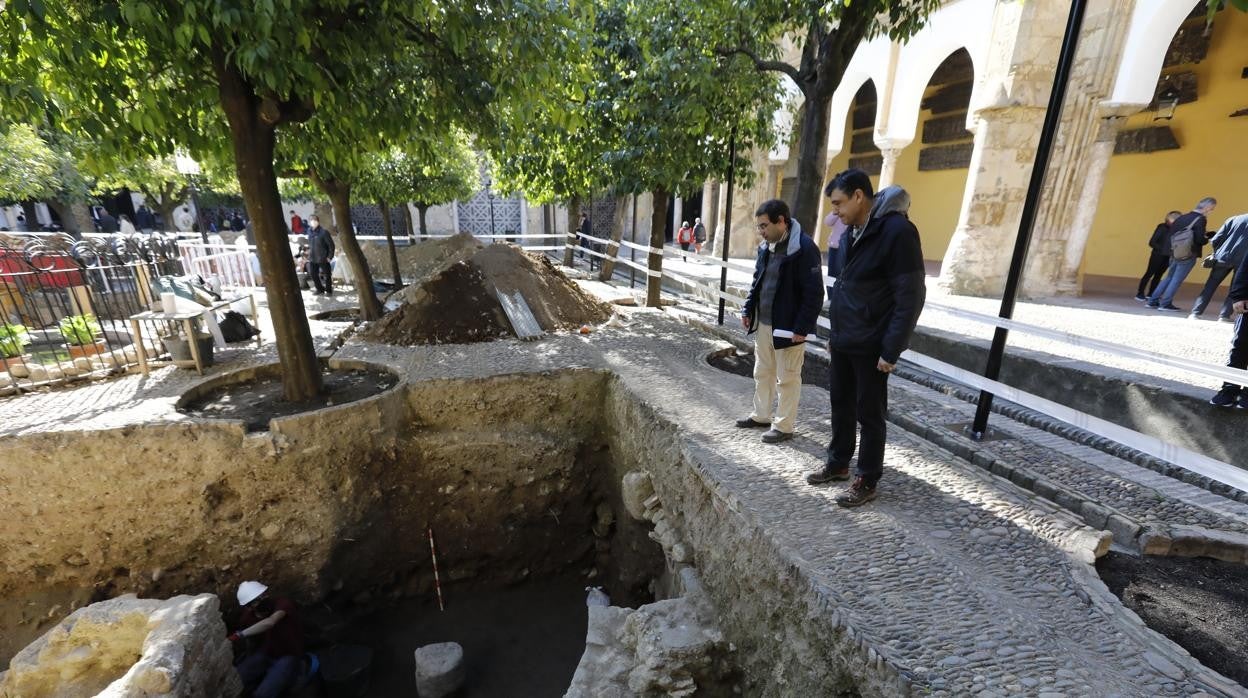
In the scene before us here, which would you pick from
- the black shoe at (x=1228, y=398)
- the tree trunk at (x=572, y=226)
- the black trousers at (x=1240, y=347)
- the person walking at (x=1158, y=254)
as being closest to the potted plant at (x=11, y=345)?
the tree trunk at (x=572, y=226)

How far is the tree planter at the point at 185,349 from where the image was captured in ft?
19.6

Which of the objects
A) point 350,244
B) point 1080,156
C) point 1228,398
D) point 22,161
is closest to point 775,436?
point 1228,398

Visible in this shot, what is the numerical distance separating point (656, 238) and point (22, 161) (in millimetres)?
12586

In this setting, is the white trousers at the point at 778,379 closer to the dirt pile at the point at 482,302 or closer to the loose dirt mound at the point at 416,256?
the dirt pile at the point at 482,302

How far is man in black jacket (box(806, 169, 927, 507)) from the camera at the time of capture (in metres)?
2.69

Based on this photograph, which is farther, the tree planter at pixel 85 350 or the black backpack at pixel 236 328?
the black backpack at pixel 236 328

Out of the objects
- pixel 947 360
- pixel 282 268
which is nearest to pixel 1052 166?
pixel 947 360

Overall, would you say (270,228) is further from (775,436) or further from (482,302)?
(775,436)

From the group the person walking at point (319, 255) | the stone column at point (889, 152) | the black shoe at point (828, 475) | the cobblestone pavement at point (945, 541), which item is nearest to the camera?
the cobblestone pavement at point (945, 541)

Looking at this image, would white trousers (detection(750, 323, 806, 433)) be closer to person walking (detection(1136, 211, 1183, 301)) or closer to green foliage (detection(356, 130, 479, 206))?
green foliage (detection(356, 130, 479, 206))

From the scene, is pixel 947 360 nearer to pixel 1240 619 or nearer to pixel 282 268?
pixel 1240 619

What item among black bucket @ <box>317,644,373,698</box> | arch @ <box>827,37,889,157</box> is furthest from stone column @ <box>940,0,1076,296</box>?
black bucket @ <box>317,644,373,698</box>

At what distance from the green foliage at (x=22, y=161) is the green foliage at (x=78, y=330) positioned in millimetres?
5839

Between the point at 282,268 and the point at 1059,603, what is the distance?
18.8 feet
